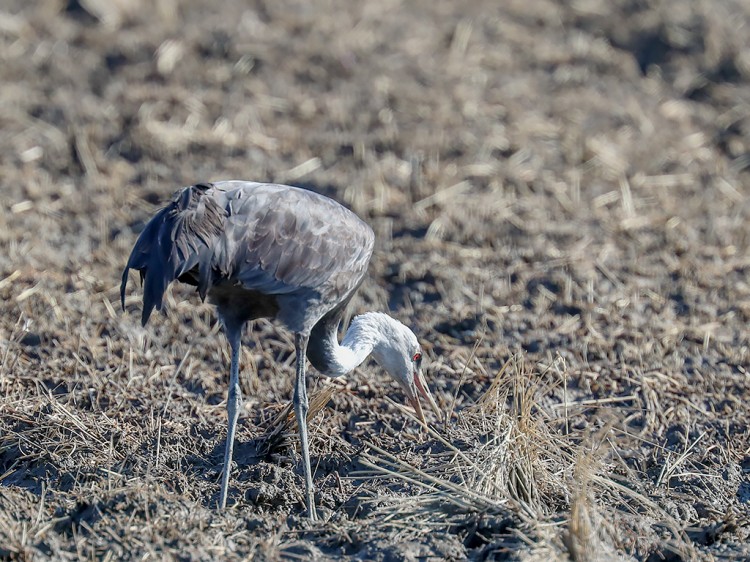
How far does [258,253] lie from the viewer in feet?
16.3

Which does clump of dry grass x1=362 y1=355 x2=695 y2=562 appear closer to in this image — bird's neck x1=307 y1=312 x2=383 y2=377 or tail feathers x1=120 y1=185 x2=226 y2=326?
bird's neck x1=307 y1=312 x2=383 y2=377

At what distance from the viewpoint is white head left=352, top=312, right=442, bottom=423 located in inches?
222

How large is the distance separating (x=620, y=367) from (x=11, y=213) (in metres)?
4.35

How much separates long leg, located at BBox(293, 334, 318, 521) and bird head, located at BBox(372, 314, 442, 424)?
53 centimetres

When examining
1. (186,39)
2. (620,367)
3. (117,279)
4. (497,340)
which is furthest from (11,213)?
(620,367)

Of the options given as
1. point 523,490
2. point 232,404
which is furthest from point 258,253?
point 523,490

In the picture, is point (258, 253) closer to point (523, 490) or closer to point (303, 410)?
point (303, 410)

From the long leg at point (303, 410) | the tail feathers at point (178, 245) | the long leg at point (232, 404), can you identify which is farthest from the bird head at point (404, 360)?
the tail feathers at point (178, 245)

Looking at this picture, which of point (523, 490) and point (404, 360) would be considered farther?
point (404, 360)

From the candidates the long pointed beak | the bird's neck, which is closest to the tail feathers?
the bird's neck

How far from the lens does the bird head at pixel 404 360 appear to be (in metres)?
5.63

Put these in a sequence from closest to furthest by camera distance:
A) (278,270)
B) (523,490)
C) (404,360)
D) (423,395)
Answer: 1. (523,490)
2. (278,270)
3. (404,360)
4. (423,395)

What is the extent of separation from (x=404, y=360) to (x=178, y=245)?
5.04ft

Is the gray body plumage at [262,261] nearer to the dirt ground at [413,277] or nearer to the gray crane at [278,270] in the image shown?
the gray crane at [278,270]
